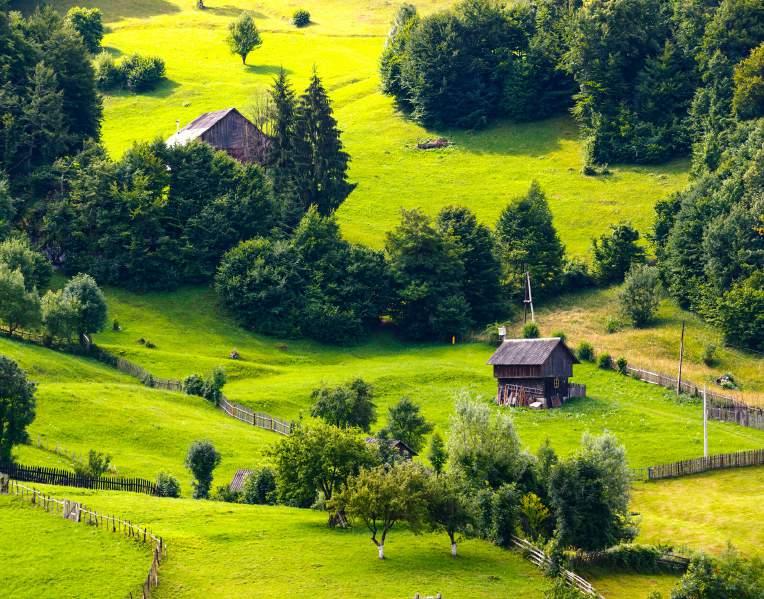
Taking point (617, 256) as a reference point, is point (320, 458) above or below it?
below

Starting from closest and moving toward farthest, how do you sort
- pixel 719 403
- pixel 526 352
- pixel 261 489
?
pixel 261 489 → pixel 719 403 → pixel 526 352

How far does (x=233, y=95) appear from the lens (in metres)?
197

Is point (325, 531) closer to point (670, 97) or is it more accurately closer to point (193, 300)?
point (193, 300)

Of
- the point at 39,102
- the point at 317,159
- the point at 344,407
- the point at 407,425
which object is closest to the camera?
the point at 407,425

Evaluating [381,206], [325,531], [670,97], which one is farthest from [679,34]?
[325,531]

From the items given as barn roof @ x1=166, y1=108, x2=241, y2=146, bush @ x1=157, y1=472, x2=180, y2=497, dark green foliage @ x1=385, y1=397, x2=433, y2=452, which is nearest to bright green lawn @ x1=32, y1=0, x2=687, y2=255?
barn roof @ x1=166, y1=108, x2=241, y2=146

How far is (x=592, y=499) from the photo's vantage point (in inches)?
3477

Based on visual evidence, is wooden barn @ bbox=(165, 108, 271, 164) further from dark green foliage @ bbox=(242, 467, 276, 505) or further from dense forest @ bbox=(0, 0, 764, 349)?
dark green foliage @ bbox=(242, 467, 276, 505)

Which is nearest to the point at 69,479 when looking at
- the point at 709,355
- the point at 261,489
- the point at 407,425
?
the point at 261,489

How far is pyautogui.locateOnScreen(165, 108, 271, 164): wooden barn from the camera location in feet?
522

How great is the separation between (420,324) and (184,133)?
37.1 metres

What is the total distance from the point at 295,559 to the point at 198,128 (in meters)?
88.6

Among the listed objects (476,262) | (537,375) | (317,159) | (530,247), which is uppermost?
(317,159)

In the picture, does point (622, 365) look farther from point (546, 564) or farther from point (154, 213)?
point (154, 213)
